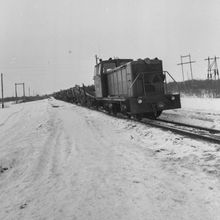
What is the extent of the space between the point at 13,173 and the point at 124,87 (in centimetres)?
948

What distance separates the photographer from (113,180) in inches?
208

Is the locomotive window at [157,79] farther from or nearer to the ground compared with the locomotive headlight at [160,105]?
farther from the ground

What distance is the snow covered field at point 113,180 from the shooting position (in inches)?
161

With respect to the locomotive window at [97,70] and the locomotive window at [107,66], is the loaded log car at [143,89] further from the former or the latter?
the locomotive window at [97,70]

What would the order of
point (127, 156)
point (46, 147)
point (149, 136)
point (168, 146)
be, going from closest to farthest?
point (127, 156)
point (168, 146)
point (46, 147)
point (149, 136)

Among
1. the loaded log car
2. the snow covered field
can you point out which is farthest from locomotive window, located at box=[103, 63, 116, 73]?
the snow covered field

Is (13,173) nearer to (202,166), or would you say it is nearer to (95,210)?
(95,210)

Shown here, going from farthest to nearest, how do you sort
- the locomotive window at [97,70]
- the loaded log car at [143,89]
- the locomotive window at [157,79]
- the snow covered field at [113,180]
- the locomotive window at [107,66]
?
the locomotive window at [97,70] → the locomotive window at [107,66] → the locomotive window at [157,79] → the loaded log car at [143,89] → the snow covered field at [113,180]

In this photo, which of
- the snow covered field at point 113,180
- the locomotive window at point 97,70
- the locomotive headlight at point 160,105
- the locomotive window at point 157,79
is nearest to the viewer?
the snow covered field at point 113,180

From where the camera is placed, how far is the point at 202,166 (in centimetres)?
572

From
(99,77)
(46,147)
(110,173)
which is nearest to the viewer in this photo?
(110,173)

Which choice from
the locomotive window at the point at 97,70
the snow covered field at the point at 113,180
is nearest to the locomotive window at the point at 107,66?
the locomotive window at the point at 97,70

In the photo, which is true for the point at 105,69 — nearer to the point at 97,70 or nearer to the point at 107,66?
the point at 107,66

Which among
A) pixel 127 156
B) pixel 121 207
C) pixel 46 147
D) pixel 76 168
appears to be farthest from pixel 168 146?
pixel 121 207
